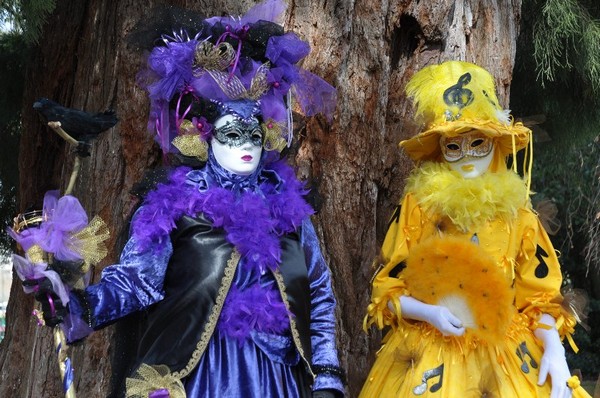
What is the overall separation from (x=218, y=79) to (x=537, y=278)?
149cm

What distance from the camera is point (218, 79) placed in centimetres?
329

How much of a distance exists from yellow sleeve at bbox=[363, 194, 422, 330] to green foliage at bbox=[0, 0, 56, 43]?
1.71m

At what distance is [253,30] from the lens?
338 cm

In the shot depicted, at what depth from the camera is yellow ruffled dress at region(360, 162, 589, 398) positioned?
3.44 meters

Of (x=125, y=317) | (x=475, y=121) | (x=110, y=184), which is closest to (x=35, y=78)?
(x=110, y=184)

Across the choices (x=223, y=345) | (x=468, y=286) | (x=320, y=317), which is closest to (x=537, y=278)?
(x=468, y=286)

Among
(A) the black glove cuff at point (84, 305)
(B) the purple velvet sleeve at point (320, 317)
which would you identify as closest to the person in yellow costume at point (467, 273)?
(B) the purple velvet sleeve at point (320, 317)

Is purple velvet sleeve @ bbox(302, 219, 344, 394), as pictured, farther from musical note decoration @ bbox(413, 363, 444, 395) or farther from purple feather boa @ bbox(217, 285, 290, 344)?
musical note decoration @ bbox(413, 363, 444, 395)

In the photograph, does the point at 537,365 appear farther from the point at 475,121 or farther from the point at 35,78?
the point at 35,78

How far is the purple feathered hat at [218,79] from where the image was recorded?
329cm

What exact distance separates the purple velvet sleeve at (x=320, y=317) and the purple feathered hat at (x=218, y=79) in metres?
0.41

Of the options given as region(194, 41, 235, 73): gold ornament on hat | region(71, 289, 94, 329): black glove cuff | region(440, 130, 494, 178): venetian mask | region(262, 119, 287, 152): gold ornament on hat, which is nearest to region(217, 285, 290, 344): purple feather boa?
region(71, 289, 94, 329): black glove cuff

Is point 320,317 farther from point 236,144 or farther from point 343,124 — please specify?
point 343,124

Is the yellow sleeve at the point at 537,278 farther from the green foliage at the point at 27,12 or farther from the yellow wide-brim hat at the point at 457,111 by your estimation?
the green foliage at the point at 27,12
